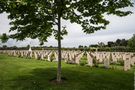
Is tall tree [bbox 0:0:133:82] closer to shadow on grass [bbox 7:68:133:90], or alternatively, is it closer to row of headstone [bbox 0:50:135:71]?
shadow on grass [bbox 7:68:133:90]

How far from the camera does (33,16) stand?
640 inches

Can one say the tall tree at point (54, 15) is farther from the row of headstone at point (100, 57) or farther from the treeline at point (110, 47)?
the treeline at point (110, 47)

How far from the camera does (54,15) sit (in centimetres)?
1680

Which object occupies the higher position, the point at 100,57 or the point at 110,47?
the point at 110,47

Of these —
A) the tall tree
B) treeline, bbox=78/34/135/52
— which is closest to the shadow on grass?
the tall tree

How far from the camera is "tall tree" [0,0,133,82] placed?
1614 centimetres

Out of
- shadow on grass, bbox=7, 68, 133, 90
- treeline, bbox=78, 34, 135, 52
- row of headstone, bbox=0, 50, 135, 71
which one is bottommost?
shadow on grass, bbox=7, 68, 133, 90

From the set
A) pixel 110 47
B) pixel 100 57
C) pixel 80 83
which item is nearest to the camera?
pixel 80 83

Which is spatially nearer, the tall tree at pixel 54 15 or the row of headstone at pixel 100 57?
the tall tree at pixel 54 15

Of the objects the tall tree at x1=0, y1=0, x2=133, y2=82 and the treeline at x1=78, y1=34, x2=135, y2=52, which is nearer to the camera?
the tall tree at x1=0, y1=0, x2=133, y2=82

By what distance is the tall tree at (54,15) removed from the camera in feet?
53.0

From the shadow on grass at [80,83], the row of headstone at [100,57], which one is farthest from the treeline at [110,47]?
the shadow on grass at [80,83]

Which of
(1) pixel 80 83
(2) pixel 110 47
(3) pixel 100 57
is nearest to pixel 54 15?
(1) pixel 80 83

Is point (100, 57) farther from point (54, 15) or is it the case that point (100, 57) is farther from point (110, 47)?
point (110, 47)
